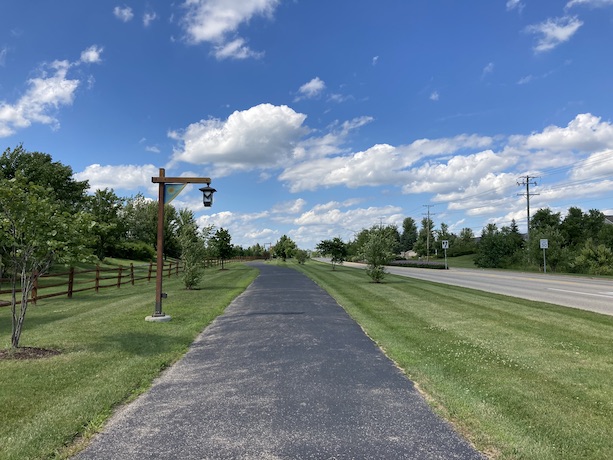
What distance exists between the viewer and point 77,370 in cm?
582

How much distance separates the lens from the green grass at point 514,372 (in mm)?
3695

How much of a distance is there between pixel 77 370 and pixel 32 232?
2.53 m

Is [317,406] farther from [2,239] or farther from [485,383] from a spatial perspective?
[2,239]

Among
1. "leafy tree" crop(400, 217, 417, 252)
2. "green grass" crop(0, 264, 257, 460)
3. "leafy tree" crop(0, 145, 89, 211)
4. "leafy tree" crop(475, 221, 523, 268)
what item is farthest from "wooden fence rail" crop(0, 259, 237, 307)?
"leafy tree" crop(400, 217, 417, 252)

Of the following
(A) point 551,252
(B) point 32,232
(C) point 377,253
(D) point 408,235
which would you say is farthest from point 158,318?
(D) point 408,235

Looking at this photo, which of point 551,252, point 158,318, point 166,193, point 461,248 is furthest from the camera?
point 461,248

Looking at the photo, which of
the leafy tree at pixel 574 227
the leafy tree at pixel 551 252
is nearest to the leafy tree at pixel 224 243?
the leafy tree at pixel 551 252

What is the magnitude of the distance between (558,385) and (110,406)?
17.3 ft

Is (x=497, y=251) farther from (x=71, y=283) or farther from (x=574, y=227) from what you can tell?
(x=71, y=283)

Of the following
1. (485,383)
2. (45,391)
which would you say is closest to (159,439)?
(45,391)

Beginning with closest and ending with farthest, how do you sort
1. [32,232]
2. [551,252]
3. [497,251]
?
1. [32,232]
2. [551,252]
3. [497,251]

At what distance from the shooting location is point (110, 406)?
4.51 metres

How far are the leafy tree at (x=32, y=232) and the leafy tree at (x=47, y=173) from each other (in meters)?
31.3

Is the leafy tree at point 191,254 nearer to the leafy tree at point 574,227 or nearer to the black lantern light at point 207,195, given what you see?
the black lantern light at point 207,195
